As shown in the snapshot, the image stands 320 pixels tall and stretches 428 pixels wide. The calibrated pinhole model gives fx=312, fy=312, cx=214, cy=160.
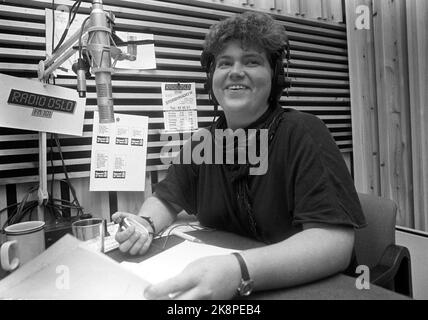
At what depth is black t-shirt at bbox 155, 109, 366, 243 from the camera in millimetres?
842

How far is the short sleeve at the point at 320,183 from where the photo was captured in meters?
0.82

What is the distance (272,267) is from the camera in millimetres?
680

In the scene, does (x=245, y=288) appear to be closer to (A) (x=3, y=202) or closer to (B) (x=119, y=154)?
(B) (x=119, y=154)

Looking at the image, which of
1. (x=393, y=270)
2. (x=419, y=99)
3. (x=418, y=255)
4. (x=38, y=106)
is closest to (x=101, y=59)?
(x=38, y=106)

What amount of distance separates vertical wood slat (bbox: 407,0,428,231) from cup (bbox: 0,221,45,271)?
6.29 ft

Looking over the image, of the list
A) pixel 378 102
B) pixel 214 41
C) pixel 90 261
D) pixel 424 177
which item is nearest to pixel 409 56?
pixel 378 102

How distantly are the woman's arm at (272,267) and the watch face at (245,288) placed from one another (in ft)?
0.04

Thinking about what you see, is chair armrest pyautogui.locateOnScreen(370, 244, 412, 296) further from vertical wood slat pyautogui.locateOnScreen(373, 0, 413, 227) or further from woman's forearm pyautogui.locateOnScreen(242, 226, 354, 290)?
vertical wood slat pyautogui.locateOnScreen(373, 0, 413, 227)

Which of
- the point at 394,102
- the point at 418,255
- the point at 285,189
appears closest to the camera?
the point at 285,189

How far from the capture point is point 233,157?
3.78 ft

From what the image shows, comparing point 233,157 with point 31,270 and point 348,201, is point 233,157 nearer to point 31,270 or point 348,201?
point 348,201

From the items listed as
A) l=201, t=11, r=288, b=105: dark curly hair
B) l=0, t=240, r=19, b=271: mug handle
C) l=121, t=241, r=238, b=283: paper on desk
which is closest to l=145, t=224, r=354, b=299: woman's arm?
l=121, t=241, r=238, b=283: paper on desk

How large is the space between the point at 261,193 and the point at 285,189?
0.08m

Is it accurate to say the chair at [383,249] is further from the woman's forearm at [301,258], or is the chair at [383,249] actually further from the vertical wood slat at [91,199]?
the vertical wood slat at [91,199]
